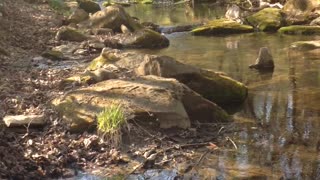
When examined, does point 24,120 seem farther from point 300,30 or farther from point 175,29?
point 175,29

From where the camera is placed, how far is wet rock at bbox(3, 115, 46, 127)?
7.99 m

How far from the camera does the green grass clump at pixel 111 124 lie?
299 inches

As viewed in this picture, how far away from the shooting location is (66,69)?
13.7m

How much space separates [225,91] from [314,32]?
36.5 feet

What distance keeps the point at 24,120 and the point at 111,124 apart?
1.58 meters

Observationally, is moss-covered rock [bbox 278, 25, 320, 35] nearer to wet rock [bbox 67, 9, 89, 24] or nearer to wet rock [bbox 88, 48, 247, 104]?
wet rock [bbox 67, 9, 89, 24]

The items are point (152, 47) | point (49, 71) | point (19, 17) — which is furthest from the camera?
point (19, 17)

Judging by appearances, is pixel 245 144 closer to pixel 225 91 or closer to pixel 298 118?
pixel 298 118

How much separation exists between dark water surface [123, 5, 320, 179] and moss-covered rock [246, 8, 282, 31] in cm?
240

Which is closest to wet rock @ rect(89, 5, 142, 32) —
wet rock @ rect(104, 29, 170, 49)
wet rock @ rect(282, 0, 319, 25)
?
wet rock @ rect(104, 29, 170, 49)

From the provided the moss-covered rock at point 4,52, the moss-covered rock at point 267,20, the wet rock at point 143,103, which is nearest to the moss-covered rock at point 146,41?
the moss-covered rock at point 267,20

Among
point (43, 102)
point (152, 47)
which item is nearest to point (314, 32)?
point (152, 47)

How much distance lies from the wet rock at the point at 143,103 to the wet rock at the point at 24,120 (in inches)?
16.5

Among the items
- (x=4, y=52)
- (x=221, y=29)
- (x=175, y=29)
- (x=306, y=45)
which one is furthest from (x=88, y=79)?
(x=175, y=29)
